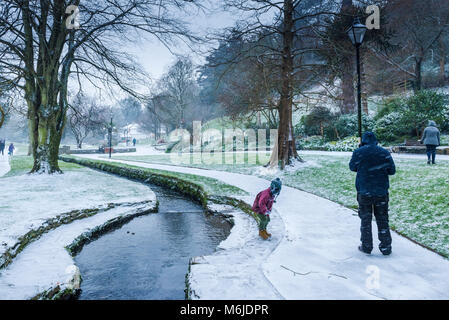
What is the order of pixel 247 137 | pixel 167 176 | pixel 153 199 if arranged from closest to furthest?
pixel 153 199 < pixel 167 176 < pixel 247 137

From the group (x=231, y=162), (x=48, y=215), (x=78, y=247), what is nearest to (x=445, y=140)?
(x=231, y=162)

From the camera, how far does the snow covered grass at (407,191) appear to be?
5262 millimetres

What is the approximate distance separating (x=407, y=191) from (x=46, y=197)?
10.1 meters

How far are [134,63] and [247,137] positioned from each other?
19.7 m

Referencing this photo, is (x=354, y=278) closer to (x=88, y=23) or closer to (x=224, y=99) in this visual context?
(x=88, y=23)

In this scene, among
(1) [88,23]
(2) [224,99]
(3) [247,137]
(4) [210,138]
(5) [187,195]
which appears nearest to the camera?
(5) [187,195]

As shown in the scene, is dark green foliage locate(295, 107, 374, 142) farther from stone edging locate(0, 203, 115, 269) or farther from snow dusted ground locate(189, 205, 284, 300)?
Answer: stone edging locate(0, 203, 115, 269)

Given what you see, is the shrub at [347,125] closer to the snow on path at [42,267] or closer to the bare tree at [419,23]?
the bare tree at [419,23]

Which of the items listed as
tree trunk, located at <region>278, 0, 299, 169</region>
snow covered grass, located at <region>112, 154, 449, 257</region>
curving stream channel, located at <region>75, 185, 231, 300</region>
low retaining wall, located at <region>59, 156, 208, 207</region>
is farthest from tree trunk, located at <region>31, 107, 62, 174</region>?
tree trunk, located at <region>278, 0, 299, 169</region>

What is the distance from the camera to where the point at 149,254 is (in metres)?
5.45

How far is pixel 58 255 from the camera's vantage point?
4891 mm

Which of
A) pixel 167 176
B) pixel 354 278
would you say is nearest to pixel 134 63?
pixel 167 176

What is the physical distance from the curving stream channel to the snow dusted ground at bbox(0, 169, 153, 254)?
1227 millimetres
